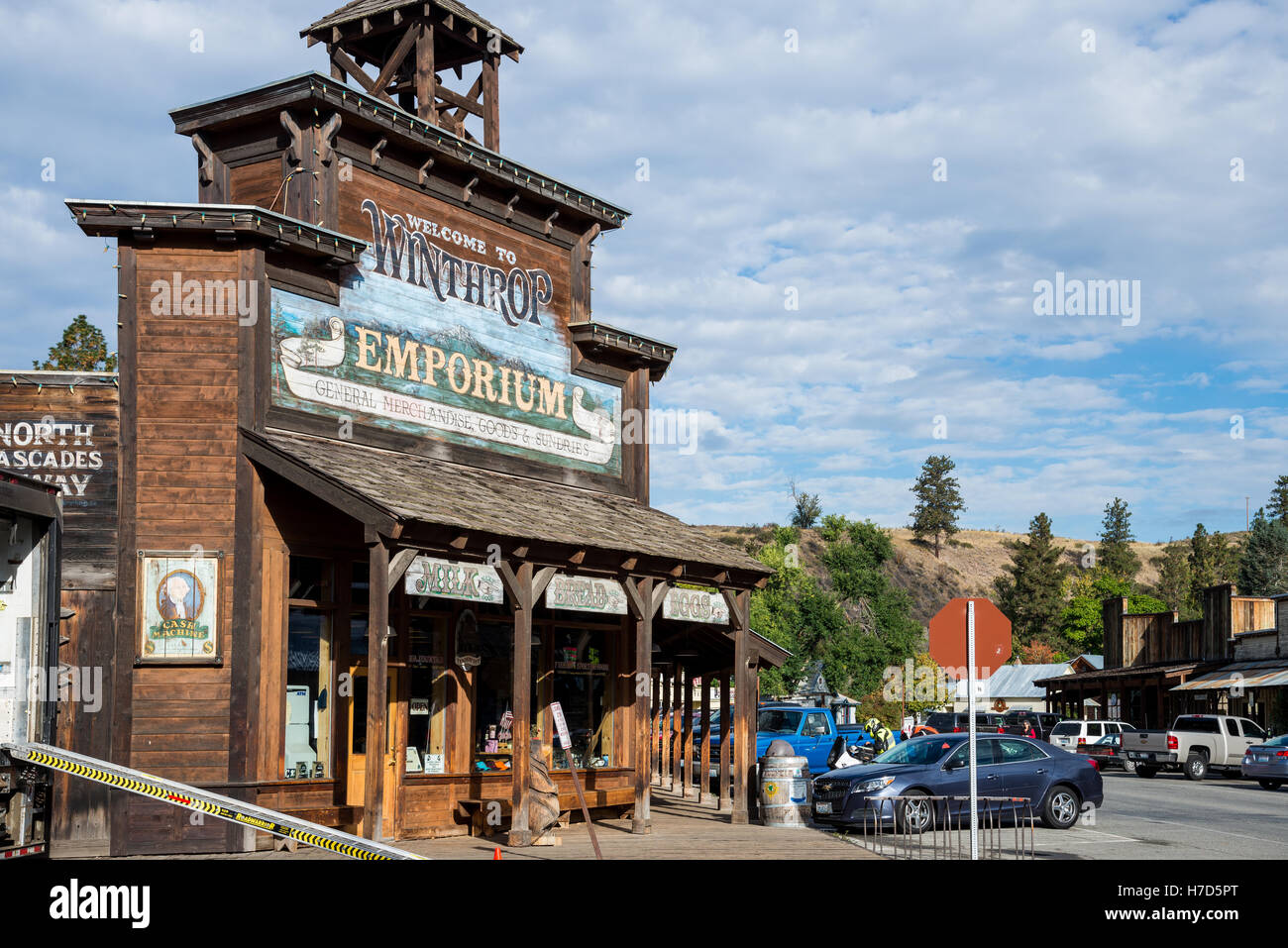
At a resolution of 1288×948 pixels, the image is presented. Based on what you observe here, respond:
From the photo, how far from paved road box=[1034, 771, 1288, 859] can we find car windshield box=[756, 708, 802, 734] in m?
7.41

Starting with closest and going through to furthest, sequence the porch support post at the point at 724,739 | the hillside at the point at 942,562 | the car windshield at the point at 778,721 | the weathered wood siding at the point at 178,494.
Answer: the weathered wood siding at the point at 178,494, the porch support post at the point at 724,739, the car windshield at the point at 778,721, the hillside at the point at 942,562

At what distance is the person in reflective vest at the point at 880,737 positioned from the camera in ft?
113

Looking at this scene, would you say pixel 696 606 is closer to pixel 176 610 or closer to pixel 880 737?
pixel 176 610

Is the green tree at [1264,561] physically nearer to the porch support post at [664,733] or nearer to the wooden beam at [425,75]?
the porch support post at [664,733]

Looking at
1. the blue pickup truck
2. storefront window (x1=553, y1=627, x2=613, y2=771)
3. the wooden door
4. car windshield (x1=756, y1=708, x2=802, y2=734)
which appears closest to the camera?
the wooden door

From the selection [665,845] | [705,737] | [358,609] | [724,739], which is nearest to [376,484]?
[358,609]

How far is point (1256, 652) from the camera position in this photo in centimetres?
4778

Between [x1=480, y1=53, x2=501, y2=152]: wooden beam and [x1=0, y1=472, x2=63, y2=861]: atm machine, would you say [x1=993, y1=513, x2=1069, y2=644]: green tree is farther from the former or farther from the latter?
[x1=0, y1=472, x2=63, y2=861]: atm machine

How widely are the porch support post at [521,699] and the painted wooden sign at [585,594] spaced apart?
0.61m

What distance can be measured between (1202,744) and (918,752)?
2147cm

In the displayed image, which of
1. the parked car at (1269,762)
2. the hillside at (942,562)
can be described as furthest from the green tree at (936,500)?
the parked car at (1269,762)

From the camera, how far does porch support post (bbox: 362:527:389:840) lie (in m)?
14.8

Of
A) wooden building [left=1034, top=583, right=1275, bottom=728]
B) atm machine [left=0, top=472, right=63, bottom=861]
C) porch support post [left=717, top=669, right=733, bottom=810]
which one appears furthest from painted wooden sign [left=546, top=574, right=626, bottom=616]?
wooden building [left=1034, top=583, right=1275, bottom=728]
